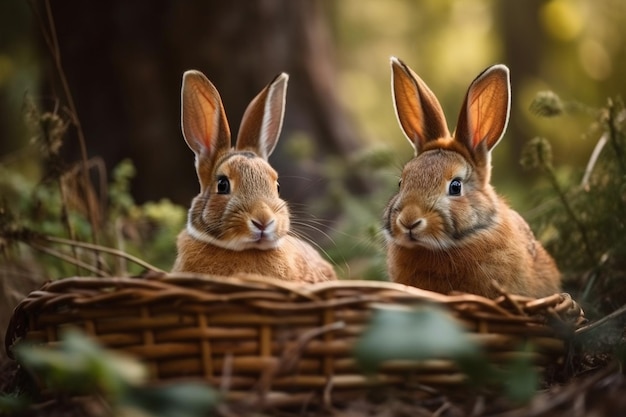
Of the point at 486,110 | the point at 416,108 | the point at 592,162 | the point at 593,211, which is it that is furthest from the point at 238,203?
the point at 592,162

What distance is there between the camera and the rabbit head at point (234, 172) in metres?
4.12

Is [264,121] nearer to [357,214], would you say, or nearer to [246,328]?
[357,214]

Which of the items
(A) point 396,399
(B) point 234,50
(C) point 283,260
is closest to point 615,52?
(B) point 234,50

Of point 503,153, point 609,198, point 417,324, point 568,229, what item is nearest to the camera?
point 417,324

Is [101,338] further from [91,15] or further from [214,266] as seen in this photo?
[91,15]

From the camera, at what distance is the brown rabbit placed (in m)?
4.16

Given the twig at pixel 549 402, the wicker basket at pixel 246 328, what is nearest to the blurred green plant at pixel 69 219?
the wicker basket at pixel 246 328

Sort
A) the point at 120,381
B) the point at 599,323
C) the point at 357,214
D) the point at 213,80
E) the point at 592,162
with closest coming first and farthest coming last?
the point at 120,381
the point at 599,323
the point at 592,162
the point at 357,214
the point at 213,80

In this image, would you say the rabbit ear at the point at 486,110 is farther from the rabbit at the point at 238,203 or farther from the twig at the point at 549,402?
the twig at the point at 549,402

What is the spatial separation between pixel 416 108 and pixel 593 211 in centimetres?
122

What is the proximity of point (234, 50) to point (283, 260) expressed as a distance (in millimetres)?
3877

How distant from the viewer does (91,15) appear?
25.3ft

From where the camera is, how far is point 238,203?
4.19 meters

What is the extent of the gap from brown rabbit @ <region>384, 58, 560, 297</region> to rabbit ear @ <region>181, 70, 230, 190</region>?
1.06 meters
